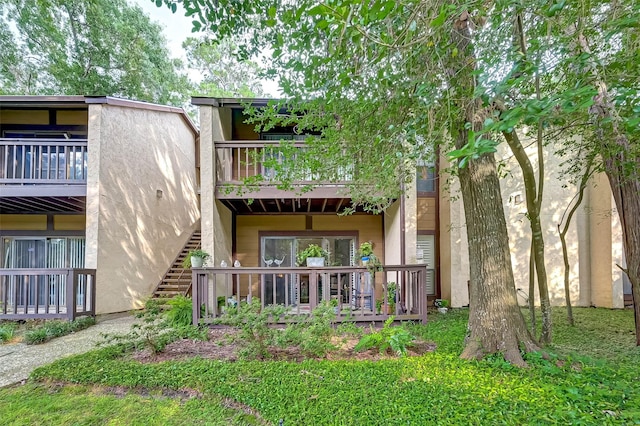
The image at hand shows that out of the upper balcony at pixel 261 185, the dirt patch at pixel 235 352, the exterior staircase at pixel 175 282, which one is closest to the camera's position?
the dirt patch at pixel 235 352

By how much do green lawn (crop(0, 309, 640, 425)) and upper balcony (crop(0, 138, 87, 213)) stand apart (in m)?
4.79

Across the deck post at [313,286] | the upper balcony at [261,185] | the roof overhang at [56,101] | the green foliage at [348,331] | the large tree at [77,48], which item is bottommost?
the green foliage at [348,331]

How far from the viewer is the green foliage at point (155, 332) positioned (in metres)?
4.19

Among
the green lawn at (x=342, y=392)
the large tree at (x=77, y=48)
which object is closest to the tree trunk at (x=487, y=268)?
the green lawn at (x=342, y=392)

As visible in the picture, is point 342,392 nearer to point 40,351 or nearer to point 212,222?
point 212,222

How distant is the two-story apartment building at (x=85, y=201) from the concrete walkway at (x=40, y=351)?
1127mm

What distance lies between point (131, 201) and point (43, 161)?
7.75 ft

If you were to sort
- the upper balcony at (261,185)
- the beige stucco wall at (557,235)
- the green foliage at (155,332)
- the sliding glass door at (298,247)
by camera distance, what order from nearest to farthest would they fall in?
the green foliage at (155,332) → the upper balcony at (261,185) → the beige stucco wall at (557,235) → the sliding glass door at (298,247)

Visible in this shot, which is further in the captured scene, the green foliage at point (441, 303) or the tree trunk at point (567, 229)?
the green foliage at point (441, 303)

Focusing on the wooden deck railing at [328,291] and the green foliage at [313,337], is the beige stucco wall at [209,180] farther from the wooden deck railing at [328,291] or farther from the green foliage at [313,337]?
the green foliage at [313,337]

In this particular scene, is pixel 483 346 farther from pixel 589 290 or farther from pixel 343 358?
pixel 589 290

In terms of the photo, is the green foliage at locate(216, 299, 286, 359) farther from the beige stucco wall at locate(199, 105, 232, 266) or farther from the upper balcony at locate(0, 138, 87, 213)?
the upper balcony at locate(0, 138, 87, 213)

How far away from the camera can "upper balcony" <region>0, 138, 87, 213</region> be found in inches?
272

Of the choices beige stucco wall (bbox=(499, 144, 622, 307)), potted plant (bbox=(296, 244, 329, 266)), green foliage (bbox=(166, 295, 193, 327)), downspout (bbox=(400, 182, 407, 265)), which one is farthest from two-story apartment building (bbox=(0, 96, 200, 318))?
beige stucco wall (bbox=(499, 144, 622, 307))
